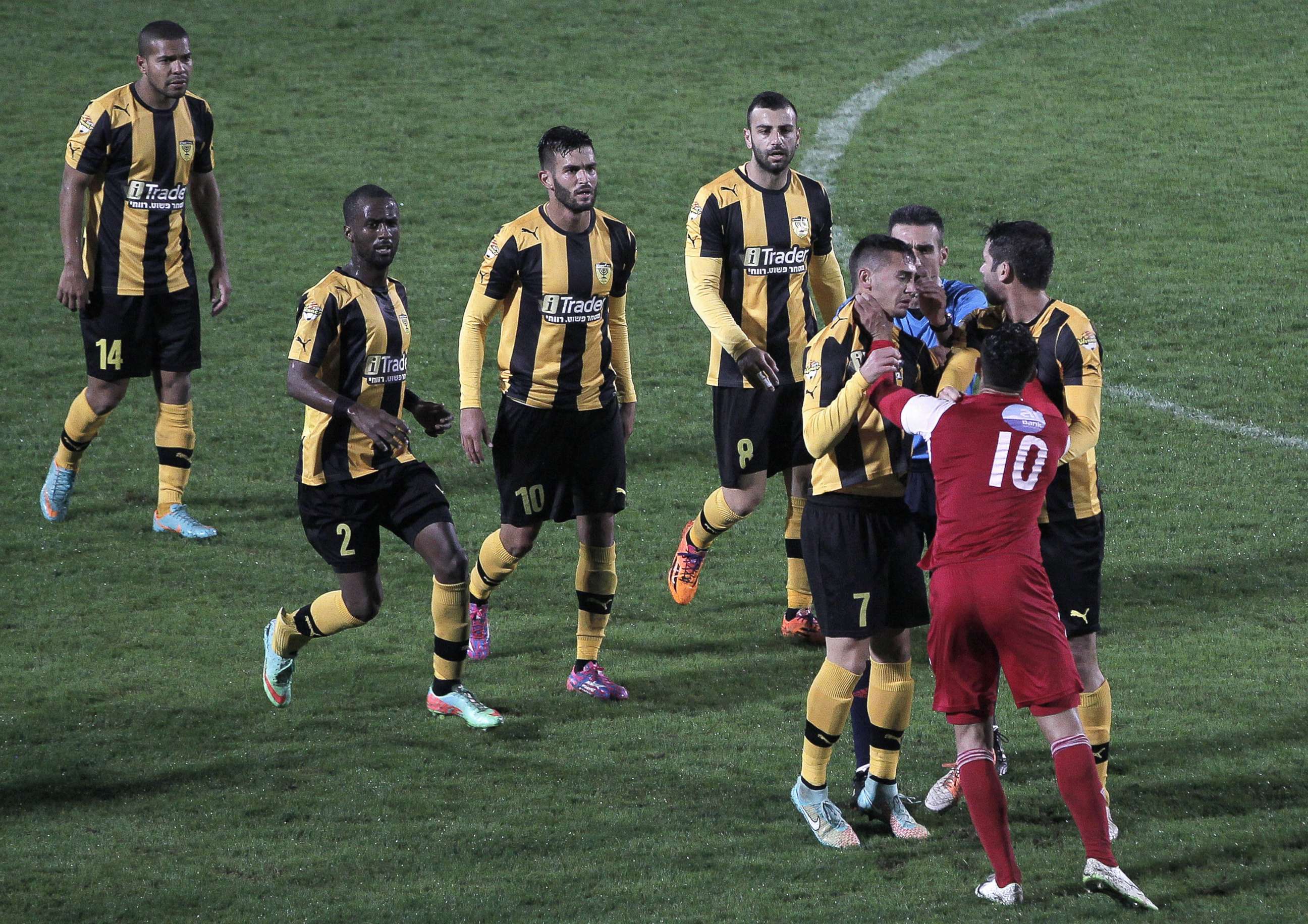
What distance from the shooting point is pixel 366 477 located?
6328 millimetres

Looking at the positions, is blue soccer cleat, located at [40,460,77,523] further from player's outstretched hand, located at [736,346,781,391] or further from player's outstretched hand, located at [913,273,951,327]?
player's outstretched hand, located at [913,273,951,327]

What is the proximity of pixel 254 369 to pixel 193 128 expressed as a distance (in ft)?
9.85

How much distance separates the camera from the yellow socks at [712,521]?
7.38 meters

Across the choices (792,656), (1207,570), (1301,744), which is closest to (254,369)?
(792,656)

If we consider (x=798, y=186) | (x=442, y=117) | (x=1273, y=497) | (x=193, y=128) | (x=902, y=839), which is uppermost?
(x=442, y=117)

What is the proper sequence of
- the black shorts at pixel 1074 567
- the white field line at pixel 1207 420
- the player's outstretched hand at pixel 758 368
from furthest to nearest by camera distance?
the white field line at pixel 1207 420
the player's outstretched hand at pixel 758 368
the black shorts at pixel 1074 567

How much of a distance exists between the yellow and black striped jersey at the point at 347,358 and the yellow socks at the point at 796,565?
6.36 ft

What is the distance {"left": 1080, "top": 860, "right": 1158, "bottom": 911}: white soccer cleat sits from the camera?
15.1 ft

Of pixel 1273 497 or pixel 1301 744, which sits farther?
pixel 1273 497

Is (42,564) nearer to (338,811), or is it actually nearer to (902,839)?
(338,811)

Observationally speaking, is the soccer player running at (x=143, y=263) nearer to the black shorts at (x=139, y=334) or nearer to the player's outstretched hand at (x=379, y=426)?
the black shorts at (x=139, y=334)

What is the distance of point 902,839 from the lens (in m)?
5.30

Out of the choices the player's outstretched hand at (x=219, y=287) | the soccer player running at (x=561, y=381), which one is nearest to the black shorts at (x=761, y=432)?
the soccer player running at (x=561, y=381)

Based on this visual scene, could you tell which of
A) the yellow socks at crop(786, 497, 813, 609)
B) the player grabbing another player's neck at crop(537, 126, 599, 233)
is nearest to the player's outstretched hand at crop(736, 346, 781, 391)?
the yellow socks at crop(786, 497, 813, 609)
